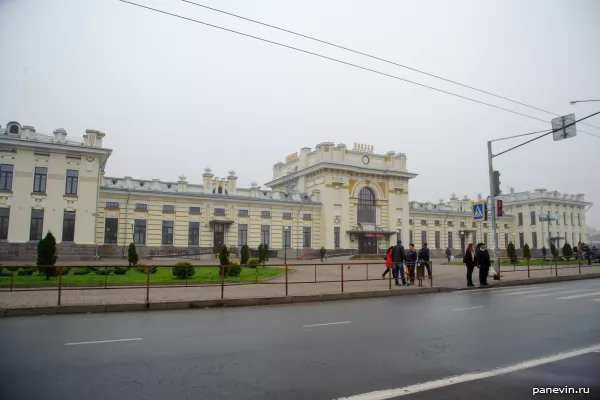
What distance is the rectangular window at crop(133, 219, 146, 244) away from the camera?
4342 cm

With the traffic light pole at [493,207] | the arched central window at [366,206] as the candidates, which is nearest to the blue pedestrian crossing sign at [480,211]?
the traffic light pole at [493,207]

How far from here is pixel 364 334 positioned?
27.7ft

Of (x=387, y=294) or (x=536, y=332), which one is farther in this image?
(x=387, y=294)

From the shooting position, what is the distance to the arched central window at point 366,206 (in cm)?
5738

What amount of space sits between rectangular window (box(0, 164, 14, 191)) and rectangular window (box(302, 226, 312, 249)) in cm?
3116

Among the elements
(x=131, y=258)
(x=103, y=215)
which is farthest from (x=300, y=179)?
(x=131, y=258)

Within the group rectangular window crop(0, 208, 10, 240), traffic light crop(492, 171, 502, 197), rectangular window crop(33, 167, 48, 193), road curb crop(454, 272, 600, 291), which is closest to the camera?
road curb crop(454, 272, 600, 291)

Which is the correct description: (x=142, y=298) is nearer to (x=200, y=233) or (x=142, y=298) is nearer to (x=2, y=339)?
(x=2, y=339)

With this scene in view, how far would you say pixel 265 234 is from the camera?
2012 inches

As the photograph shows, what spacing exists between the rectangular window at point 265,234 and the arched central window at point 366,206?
42.1 feet

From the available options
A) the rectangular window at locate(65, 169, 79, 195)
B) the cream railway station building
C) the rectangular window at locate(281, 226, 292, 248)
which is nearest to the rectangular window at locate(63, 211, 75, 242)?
the cream railway station building

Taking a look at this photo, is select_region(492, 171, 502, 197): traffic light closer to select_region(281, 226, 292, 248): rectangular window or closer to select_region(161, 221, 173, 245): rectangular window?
select_region(281, 226, 292, 248): rectangular window

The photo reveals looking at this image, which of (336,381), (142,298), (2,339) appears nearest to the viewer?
(336,381)

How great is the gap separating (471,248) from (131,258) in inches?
840
